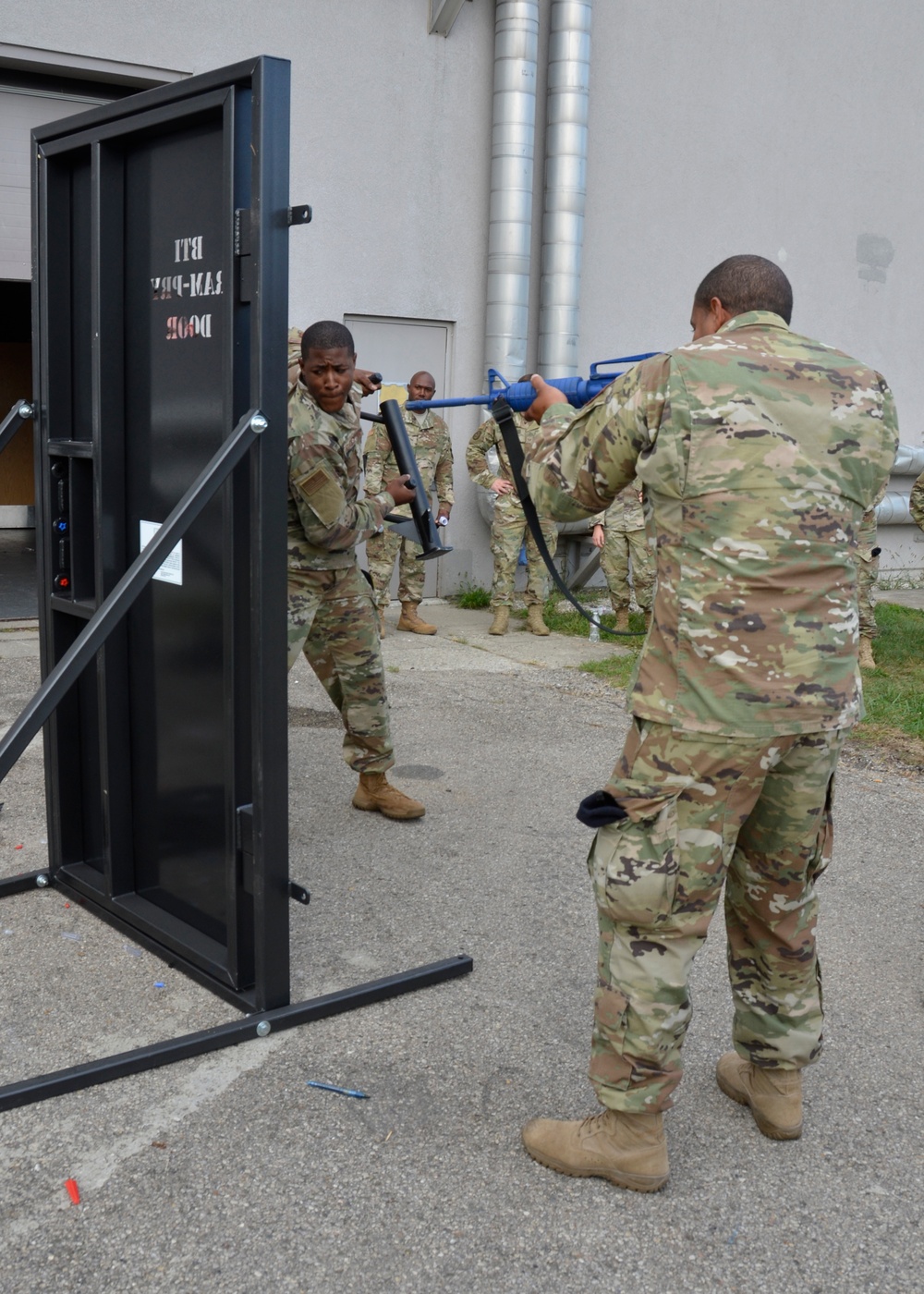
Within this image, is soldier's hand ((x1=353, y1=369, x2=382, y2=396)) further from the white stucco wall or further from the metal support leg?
the white stucco wall

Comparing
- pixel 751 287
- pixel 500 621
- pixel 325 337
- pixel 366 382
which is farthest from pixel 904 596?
pixel 751 287

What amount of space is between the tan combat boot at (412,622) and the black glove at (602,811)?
675cm

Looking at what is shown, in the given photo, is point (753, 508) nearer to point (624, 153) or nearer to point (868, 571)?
point (868, 571)

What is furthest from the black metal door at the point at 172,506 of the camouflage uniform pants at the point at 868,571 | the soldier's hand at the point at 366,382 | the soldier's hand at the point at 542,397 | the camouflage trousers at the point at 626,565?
the camouflage trousers at the point at 626,565

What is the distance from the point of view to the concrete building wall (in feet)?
30.2

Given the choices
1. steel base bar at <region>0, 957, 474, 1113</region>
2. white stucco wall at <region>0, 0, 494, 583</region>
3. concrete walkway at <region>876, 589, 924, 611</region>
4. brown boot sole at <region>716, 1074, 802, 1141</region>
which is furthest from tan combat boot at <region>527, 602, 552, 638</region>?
brown boot sole at <region>716, 1074, 802, 1141</region>

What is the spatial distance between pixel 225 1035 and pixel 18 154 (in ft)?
25.1

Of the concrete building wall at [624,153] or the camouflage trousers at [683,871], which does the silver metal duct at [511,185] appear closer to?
the concrete building wall at [624,153]

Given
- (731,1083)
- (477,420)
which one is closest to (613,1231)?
(731,1083)

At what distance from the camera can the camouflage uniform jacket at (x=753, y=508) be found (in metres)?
2.34

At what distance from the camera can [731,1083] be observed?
2951 millimetres

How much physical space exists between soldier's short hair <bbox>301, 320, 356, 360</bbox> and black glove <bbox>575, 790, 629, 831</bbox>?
2411 millimetres

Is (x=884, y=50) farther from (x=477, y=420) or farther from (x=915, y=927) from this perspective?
(x=915, y=927)

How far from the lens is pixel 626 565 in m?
9.38
